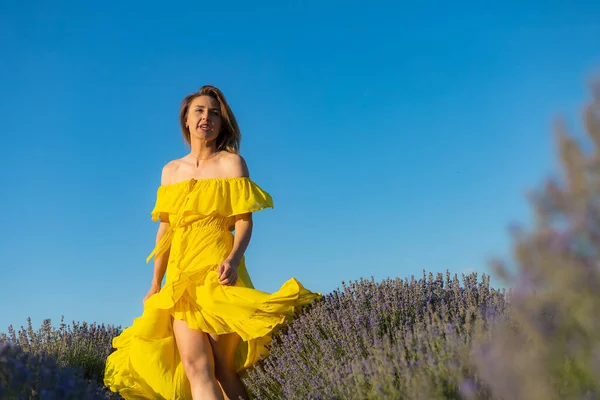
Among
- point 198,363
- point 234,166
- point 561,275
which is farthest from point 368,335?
point 561,275

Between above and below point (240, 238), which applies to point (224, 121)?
above

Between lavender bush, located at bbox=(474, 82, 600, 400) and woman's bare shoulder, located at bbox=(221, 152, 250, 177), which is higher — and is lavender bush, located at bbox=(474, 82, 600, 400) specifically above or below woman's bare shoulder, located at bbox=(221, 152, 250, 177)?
below

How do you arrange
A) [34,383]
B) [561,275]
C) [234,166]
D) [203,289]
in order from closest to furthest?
[561,275] < [34,383] < [203,289] < [234,166]

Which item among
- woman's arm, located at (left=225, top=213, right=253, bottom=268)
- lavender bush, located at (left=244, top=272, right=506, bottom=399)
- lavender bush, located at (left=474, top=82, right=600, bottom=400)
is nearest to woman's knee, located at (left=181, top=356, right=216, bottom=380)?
lavender bush, located at (left=244, top=272, right=506, bottom=399)

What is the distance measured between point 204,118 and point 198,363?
1477 mm

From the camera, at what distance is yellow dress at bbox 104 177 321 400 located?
3.52m

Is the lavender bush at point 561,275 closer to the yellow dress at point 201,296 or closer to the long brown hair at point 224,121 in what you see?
the yellow dress at point 201,296

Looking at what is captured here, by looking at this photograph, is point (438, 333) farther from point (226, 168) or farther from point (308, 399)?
point (226, 168)

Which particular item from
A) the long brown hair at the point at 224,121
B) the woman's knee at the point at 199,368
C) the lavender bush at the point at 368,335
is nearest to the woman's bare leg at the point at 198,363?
the woman's knee at the point at 199,368

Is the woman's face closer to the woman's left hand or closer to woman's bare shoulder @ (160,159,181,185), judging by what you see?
woman's bare shoulder @ (160,159,181,185)

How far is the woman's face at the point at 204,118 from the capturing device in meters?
3.87

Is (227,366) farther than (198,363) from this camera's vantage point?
Yes

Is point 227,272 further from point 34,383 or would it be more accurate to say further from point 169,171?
point 34,383

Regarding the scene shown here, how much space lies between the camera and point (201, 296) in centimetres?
355
